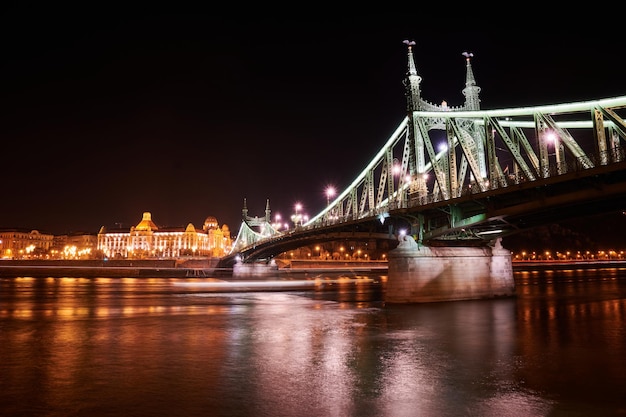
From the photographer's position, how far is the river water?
9.52 m

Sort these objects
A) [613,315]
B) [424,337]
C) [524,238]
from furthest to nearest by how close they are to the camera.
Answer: [524,238]
[613,315]
[424,337]

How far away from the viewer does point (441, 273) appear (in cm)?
3234

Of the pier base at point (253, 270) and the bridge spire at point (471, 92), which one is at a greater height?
the bridge spire at point (471, 92)

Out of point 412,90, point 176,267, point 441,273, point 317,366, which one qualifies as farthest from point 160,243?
point 317,366

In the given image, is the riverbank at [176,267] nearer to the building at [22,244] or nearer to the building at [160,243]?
the building at [22,244]

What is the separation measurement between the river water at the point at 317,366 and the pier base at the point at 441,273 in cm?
620

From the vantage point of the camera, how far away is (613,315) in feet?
82.4

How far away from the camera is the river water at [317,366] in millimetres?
9523

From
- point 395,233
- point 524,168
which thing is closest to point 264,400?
point 524,168

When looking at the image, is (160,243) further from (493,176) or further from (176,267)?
(493,176)

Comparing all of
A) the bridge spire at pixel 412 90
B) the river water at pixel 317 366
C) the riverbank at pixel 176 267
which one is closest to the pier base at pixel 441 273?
the river water at pixel 317 366

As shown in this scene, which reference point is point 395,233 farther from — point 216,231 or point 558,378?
point 216,231

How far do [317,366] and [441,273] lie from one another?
21243mm

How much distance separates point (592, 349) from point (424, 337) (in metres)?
5.81
